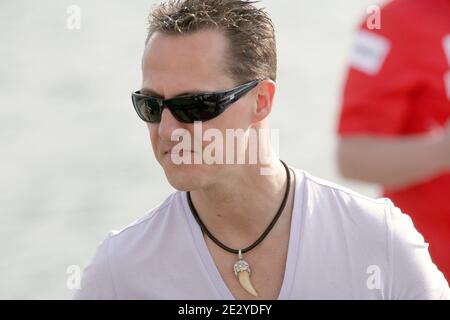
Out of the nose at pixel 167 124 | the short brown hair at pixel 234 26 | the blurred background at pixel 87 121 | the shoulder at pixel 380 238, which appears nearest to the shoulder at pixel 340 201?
the shoulder at pixel 380 238

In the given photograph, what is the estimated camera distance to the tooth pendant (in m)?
3.29

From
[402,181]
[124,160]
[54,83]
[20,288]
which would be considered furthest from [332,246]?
[54,83]

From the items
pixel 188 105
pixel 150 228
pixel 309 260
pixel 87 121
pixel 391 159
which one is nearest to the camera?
pixel 188 105

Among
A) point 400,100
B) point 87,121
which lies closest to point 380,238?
point 400,100

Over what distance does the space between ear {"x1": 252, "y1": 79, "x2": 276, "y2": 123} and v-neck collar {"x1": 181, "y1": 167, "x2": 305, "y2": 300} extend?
239 millimetres

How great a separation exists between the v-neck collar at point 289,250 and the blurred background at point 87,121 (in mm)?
3225

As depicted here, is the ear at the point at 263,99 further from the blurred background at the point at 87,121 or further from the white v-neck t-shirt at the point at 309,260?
the blurred background at the point at 87,121

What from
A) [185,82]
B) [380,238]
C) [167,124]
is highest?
[185,82]

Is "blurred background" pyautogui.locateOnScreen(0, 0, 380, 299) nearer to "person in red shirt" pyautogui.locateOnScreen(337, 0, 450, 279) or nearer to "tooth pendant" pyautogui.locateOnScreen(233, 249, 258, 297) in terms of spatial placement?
"person in red shirt" pyautogui.locateOnScreen(337, 0, 450, 279)

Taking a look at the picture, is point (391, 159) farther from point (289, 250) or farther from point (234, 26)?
point (234, 26)

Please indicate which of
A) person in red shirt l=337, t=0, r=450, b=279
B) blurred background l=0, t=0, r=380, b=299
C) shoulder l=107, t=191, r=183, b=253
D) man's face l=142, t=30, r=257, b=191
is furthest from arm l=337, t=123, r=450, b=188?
blurred background l=0, t=0, r=380, b=299

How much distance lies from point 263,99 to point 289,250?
1.60 feet

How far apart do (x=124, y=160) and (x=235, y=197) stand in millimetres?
6526

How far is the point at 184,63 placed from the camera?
127 inches
